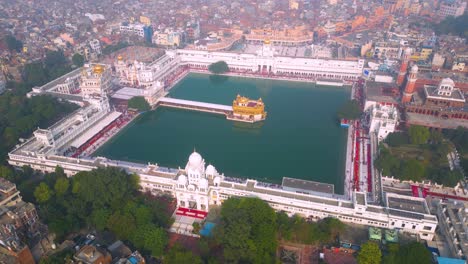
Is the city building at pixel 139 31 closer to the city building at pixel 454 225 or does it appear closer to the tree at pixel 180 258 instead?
the tree at pixel 180 258

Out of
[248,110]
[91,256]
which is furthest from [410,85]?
[91,256]

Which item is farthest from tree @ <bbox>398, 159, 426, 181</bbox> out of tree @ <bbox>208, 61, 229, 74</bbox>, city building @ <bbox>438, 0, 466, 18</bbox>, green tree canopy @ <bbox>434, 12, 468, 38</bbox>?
city building @ <bbox>438, 0, 466, 18</bbox>

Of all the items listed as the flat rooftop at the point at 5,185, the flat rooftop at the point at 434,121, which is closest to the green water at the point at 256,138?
the flat rooftop at the point at 434,121

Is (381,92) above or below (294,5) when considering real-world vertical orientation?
below

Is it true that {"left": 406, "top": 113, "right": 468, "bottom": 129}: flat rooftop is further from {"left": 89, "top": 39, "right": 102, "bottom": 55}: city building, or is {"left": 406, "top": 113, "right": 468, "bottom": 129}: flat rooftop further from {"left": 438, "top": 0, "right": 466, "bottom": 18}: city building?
{"left": 438, "top": 0, "right": 466, "bottom": 18}: city building

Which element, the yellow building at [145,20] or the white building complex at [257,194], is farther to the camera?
the yellow building at [145,20]

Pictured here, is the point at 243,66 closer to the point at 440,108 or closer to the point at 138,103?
the point at 138,103
